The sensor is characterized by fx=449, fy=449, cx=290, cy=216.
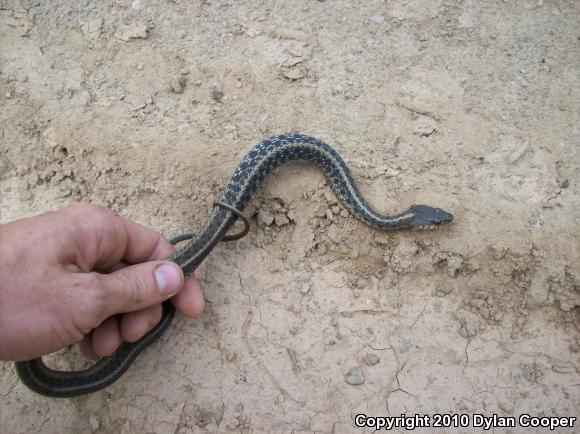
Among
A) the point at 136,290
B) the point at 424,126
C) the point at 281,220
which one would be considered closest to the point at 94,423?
the point at 136,290

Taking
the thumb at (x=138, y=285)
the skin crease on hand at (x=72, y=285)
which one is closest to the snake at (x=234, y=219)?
the skin crease on hand at (x=72, y=285)

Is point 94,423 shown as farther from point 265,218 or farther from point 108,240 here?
point 265,218

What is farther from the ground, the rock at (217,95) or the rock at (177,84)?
the rock at (177,84)

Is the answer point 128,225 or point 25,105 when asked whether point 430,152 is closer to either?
point 128,225

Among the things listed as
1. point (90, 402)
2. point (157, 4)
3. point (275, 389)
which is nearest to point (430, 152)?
point (275, 389)

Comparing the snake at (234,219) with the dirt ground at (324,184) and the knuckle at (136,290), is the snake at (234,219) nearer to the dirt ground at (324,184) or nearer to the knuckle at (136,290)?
the dirt ground at (324,184)

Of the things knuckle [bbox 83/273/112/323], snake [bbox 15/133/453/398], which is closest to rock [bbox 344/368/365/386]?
snake [bbox 15/133/453/398]

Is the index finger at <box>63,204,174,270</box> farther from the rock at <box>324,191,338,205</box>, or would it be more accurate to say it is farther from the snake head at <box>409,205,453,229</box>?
the snake head at <box>409,205,453,229</box>
